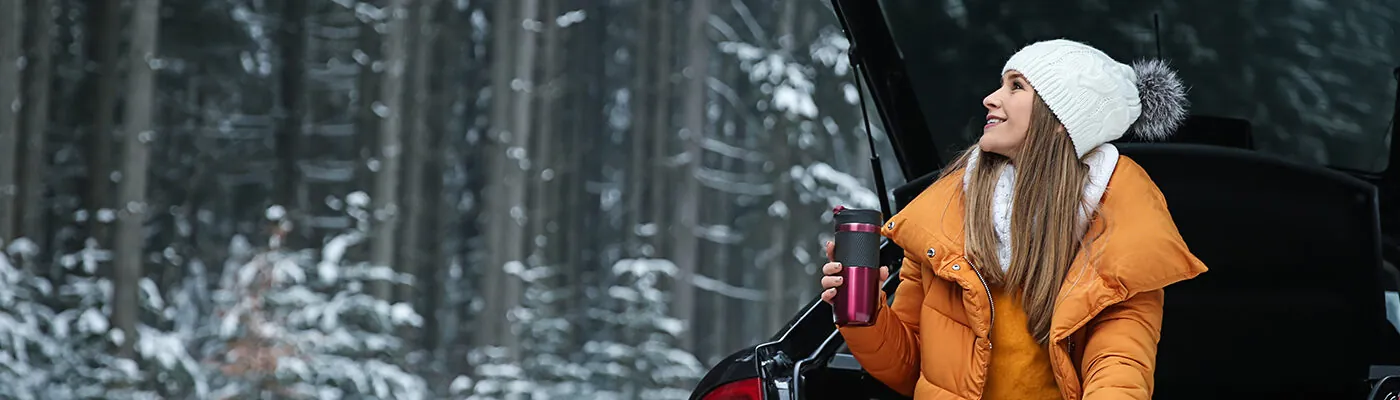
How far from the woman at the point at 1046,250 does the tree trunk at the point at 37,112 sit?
6.78 m

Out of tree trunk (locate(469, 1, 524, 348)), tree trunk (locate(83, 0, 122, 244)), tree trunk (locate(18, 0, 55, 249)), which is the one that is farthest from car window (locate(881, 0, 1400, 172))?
tree trunk (locate(18, 0, 55, 249))

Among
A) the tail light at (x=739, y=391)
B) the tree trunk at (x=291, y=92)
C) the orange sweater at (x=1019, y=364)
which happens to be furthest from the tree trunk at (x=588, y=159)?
the orange sweater at (x=1019, y=364)

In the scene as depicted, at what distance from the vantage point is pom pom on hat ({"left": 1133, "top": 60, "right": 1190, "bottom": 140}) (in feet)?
6.48

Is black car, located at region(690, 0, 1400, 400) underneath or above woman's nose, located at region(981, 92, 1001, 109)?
underneath

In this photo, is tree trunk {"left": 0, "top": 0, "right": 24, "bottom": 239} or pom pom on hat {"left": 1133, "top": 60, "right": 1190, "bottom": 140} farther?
tree trunk {"left": 0, "top": 0, "right": 24, "bottom": 239}

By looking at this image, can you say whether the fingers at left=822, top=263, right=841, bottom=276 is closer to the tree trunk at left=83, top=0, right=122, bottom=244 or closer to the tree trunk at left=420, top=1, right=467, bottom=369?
the tree trunk at left=420, top=1, right=467, bottom=369

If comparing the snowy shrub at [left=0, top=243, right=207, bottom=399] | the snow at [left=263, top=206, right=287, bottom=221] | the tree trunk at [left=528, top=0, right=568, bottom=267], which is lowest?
the snowy shrub at [left=0, top=243, right=207, bottom=399]

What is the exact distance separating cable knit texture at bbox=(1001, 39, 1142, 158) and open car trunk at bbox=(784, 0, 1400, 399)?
2.16 ft

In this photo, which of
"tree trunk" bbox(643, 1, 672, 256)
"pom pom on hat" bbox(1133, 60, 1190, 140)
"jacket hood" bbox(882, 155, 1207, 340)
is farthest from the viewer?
"tree trunk" bbox(643, 1, 672, 256)

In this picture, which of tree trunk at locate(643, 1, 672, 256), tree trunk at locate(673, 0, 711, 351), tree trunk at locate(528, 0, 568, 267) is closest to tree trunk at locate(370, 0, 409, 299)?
tree trunk at locate(528, 0, 568, 267)

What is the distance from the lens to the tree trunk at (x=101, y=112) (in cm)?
718

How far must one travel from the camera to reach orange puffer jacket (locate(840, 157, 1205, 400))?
5.75ft

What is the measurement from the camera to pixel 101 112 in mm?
7223

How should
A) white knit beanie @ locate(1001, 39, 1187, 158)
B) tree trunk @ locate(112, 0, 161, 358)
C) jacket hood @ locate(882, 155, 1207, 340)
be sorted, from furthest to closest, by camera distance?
1. tree trunk @ locate(112, 0, 161, 358)
2. white knit beanie @ locate(1001, 39, 1187, 158)
3. jacket hood @ locate(882, 155, 1207, 340)
